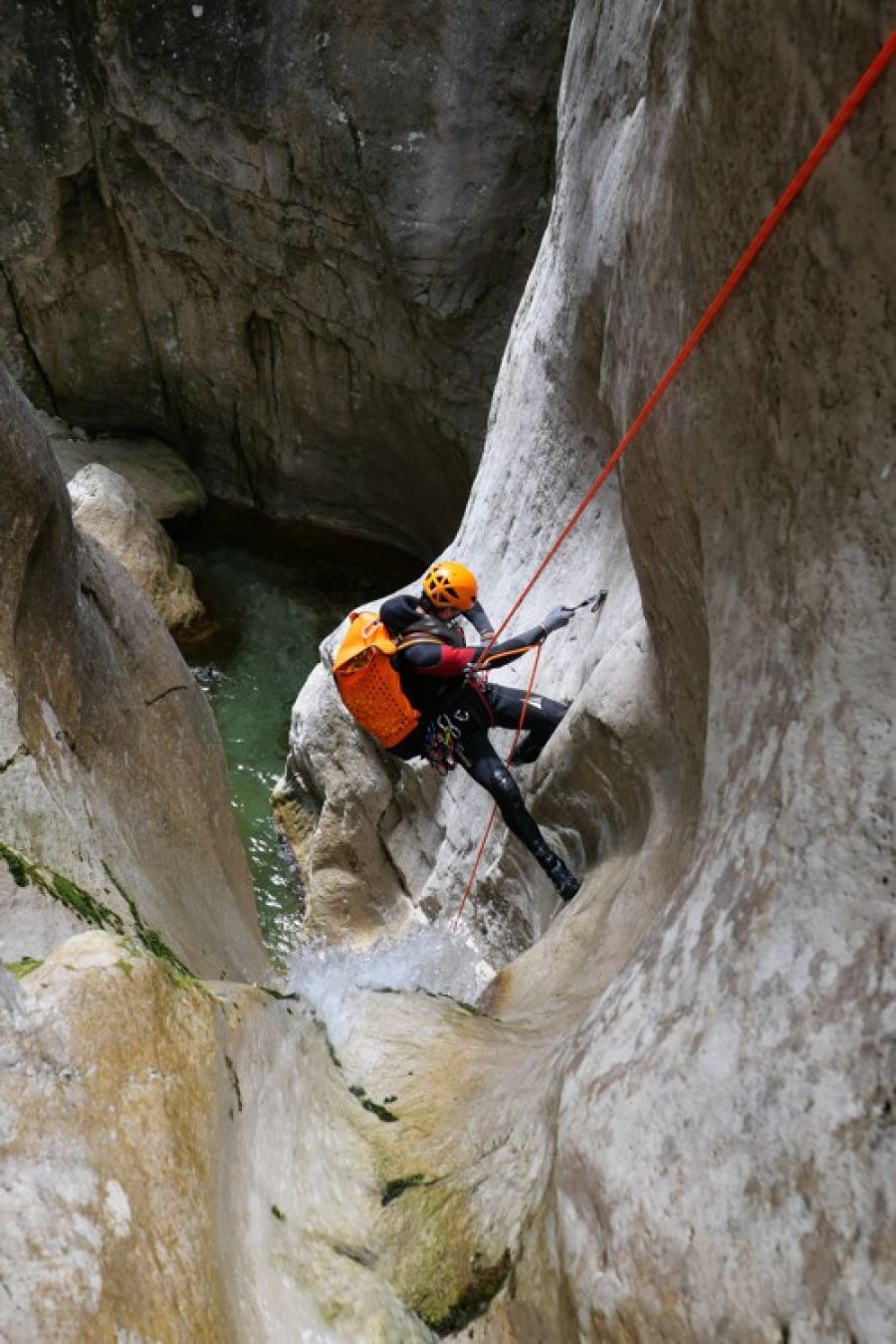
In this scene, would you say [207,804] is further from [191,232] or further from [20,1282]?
[191,232]

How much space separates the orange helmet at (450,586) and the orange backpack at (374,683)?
0.43 metres

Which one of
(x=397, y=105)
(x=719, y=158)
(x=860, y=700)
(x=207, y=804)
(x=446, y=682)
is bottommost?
(x=207, y=804)

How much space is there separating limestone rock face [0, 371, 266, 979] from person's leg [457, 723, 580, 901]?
1508 millimetres

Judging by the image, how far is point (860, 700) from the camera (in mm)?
1652

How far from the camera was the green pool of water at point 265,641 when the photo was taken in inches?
353

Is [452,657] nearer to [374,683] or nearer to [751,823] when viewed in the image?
[374,683]

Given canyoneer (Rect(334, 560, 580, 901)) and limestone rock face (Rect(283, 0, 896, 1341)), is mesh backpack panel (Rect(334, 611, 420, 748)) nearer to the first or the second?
canyoneer (Rect(334, 560, 580, 901))

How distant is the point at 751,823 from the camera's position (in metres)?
1.88

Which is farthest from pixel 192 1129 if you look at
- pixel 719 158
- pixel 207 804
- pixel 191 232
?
pixel 191 232

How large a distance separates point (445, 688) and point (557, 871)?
1.33 m

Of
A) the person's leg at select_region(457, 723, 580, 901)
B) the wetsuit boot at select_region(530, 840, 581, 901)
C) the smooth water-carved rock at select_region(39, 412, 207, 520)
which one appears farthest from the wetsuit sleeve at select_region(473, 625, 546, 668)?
the smooth water-carved rock at select_region(39, 412, 207, 520)

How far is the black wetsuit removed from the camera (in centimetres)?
523

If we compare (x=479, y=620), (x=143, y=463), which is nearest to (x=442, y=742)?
(x=479, y=620)

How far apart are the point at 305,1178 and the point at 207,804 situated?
3261mm
